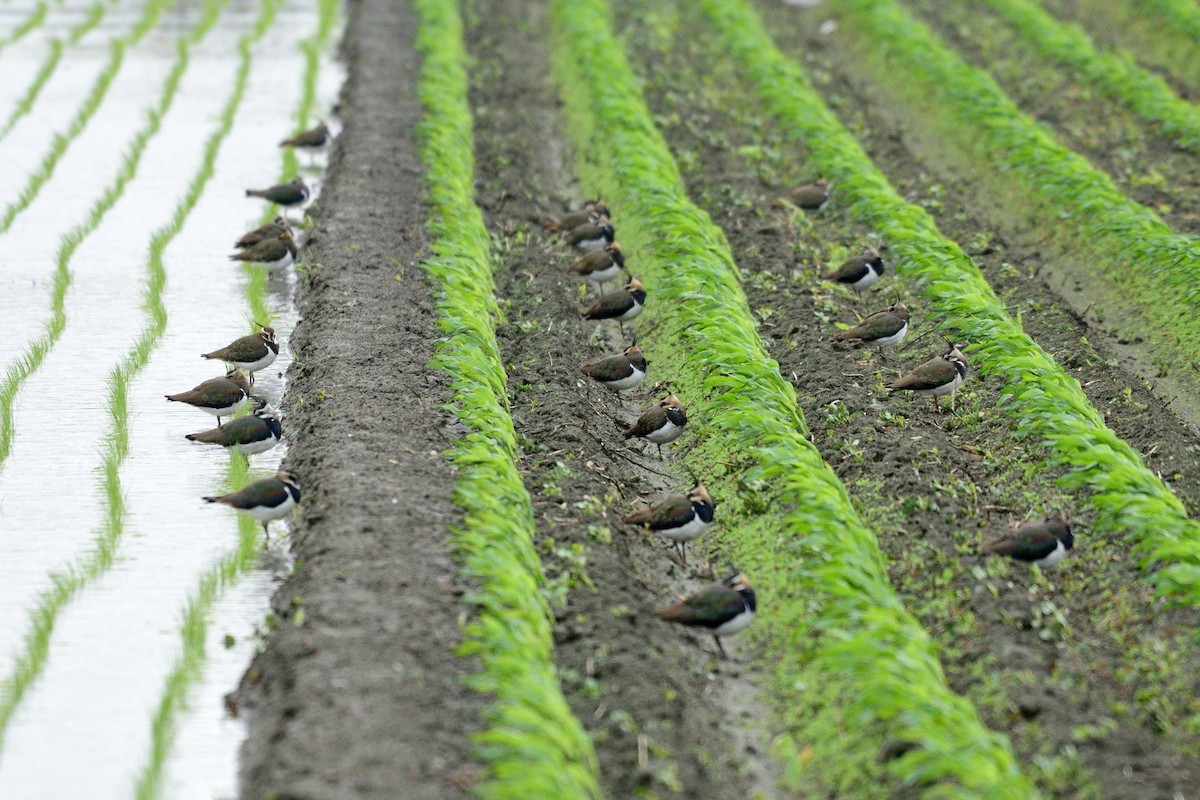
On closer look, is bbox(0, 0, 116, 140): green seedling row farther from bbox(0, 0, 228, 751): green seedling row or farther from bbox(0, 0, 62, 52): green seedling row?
bbox(0, 0, 228, 751): green seedling row

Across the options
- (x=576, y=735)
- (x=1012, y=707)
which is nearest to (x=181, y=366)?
(x=576, y=735)

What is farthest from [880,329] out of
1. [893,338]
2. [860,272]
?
[860,272]

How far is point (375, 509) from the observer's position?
8922mm

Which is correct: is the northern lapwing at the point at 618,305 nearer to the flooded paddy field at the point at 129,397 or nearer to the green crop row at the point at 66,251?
the flooded paddy field at the point at 129,397

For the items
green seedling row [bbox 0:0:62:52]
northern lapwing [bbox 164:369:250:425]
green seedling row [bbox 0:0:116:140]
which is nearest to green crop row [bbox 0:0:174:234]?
green seedling row [bbox 0:0:116:140]

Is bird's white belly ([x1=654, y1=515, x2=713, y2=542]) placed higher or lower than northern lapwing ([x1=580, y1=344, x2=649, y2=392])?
higher

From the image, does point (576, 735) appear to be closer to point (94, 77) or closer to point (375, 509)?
point (375, 509)

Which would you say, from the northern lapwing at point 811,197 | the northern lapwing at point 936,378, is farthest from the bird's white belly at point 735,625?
the northern lapwing at point 811,197

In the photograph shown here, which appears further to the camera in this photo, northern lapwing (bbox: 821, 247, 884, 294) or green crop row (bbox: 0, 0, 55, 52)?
green crop row (bbox: 0, 0, 55, 52)

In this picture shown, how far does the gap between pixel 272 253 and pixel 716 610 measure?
6.89m

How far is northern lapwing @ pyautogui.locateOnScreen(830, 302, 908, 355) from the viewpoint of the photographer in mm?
11625

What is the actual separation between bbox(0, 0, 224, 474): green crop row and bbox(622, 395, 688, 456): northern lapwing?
4.57 meters

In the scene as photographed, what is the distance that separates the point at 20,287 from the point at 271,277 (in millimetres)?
2301

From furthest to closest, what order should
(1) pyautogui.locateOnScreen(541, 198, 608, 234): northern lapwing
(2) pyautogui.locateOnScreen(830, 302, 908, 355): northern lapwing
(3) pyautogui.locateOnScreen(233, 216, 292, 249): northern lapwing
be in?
(1) pyautogui.locateOnScreen(541, 198, 608, 234): northern lapwing < (3) pyautogui.locateOnScreen(233, 216, 292, 249): northern lapwing < (2) pyautogui.locateOnScreen(830, 302, 908, 355): northern lapwing
